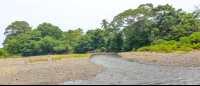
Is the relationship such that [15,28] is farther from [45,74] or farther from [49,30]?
[45,74]

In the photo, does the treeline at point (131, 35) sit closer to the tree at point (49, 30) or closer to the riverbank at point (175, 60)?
the tree at point (49, 30)

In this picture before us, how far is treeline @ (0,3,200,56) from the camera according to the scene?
3803cm

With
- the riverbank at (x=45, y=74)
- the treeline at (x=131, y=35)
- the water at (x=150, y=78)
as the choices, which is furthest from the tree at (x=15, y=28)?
the water at (x=150, y=78)

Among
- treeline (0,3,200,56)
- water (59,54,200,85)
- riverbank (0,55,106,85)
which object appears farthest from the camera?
treeline (0,3,200,56)

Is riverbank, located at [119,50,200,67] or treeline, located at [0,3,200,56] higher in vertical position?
treeline, located at [0,3,200,56]

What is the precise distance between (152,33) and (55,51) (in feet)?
154

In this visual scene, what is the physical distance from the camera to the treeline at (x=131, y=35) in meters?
38.0

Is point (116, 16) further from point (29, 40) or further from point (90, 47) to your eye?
point (29, 40)

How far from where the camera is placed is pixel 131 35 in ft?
183

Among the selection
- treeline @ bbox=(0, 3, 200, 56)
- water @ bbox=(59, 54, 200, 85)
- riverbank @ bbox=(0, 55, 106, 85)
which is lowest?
water @ bbox=(59, 54, 200, 85)

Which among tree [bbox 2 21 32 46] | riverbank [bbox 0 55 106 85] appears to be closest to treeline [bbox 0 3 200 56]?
tree [bbox 2 21 32 46]

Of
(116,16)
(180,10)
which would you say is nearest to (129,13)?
(116,16)

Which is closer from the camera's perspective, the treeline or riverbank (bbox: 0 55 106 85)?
riverbank (bbox: 0 55 106 85)

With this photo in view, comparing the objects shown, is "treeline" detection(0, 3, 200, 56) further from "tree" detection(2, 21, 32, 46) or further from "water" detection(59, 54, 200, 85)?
"water" detection(59, 54, 200, 85)
